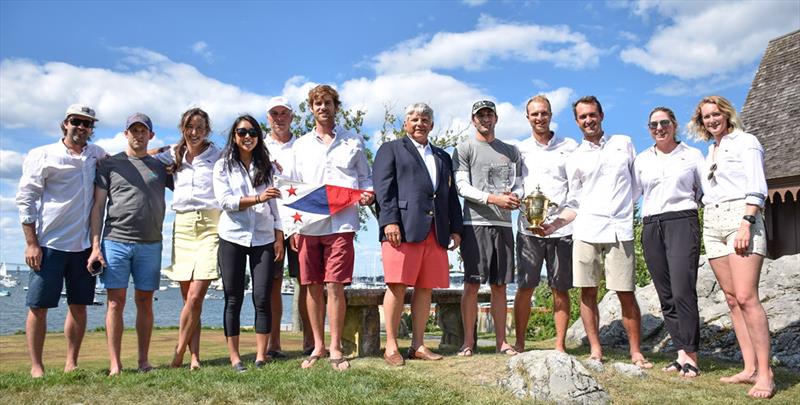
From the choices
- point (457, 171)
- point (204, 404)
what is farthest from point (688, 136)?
Answer: point (204, 404)

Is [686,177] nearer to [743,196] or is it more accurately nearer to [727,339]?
[743,196]

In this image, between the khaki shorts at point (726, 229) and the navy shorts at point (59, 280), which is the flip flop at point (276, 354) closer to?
the navy shorts at point (59, 280)

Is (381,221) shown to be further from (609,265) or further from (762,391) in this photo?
(762,391)

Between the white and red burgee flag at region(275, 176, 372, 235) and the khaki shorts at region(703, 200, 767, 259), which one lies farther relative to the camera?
the white and red burgee flag at region(275, 176, 372, 235)

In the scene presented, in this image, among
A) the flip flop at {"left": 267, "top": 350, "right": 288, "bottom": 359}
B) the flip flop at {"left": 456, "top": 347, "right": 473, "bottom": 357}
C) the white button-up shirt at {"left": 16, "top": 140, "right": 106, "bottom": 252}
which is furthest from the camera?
the flip flop at {"left": 267, "top": 350, "right": 288, "bottom": 359}

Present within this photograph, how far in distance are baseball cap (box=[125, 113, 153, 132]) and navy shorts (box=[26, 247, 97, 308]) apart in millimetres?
1297

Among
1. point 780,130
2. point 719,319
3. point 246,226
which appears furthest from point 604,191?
point 780,130

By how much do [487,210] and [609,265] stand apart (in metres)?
1.31

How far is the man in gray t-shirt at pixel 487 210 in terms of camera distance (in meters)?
6.56

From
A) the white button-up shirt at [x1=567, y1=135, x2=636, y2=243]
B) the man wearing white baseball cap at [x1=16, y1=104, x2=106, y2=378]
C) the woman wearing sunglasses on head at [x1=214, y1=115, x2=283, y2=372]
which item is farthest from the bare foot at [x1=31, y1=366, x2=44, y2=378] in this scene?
the white button-up shirt at [x1=567, y1=135, x2=636, y2=243]

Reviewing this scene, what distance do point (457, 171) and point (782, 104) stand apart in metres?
15.1

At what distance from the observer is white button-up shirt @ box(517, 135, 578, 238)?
6773 mm

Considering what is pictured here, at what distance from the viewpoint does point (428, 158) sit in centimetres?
647

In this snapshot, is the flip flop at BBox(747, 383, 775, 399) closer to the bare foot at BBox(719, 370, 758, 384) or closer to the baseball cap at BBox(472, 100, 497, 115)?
the bare foot at BBox(719, 370, 758, 384)
